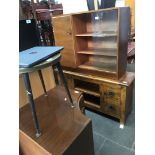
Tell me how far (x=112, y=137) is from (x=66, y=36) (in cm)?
142

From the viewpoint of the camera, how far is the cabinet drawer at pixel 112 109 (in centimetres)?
197

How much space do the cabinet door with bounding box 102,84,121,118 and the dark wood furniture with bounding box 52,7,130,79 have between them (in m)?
0.14

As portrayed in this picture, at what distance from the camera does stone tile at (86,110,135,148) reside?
183 centimetres

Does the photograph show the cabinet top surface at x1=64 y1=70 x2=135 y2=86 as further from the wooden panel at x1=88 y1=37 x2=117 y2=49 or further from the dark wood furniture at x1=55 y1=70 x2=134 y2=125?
the wooden panel at x1=88 y1=37 x2=117 y2=49

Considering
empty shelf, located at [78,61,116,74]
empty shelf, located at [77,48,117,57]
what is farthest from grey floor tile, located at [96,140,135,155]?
empty shelf, located at [77,48,117,57]

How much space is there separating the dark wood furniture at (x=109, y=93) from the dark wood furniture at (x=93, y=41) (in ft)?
0.30

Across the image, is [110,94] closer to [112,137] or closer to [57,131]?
[112,137]

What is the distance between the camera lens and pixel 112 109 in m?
2.02

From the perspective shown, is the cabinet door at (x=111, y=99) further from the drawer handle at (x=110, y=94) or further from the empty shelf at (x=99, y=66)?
the empty shelf at (x=99, y=66)
